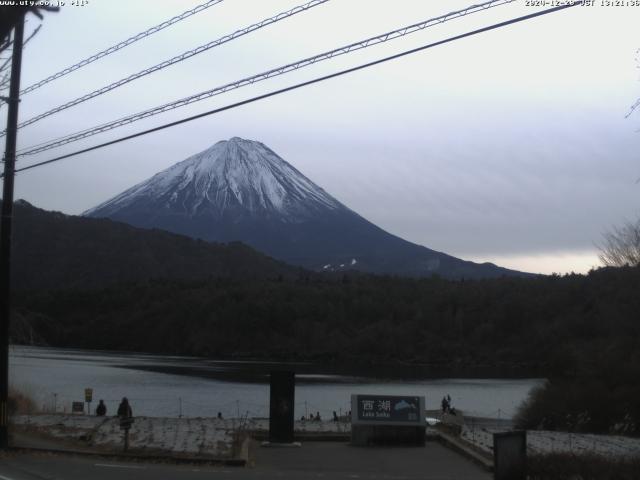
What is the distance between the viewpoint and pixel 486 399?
212ft

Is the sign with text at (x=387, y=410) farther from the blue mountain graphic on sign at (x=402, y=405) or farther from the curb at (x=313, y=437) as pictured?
the curb at (x=313, y=437)

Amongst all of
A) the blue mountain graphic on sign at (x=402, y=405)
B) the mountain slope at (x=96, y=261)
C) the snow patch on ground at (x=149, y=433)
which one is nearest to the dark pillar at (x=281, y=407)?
the snow patch on ground at (x=149, y=433)

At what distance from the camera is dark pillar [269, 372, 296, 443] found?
19.2 m

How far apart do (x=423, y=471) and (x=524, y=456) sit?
4.58 m

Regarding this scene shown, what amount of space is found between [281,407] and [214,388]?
46960 mm

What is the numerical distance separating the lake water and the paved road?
21968 millimetres

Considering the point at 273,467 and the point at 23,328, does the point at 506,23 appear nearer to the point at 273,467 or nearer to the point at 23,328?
the point at 273,467

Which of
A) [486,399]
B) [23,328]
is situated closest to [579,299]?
[486,399]

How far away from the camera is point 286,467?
1681cm

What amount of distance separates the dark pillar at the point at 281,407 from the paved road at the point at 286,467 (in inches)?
18.9

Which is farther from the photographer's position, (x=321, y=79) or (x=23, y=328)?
(x=23, y=328)

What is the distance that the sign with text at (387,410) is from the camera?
19.8 m

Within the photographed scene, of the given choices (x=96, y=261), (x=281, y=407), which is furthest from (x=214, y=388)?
(x=96, y=261)

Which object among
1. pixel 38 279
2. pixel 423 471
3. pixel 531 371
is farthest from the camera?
pixel 38 279
